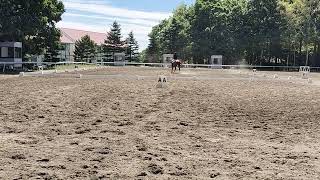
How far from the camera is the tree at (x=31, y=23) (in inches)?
1876

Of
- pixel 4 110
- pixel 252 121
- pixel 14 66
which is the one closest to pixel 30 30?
pixel 14 66

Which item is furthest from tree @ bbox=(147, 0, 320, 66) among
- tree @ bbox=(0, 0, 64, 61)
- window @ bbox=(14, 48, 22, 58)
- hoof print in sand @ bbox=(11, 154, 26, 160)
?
hoof print in sand @ bbox=(11, 154, 26, 160)

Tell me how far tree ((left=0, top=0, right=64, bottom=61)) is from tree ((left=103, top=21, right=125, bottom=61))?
4320 cm

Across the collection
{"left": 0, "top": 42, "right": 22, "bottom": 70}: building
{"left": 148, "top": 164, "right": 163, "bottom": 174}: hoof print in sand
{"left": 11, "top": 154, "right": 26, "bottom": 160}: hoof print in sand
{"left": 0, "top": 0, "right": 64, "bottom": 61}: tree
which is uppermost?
{"left": 0, "top": 0, "right": 64, "bottom": 61}: tree

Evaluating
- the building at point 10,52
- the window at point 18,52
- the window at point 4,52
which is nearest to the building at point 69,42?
the window at point 18,52

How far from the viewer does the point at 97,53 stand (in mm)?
99188

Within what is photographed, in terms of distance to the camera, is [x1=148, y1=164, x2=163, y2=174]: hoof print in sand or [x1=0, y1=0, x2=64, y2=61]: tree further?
[x1=0, y1=0, x2=64, y2=61]: tree

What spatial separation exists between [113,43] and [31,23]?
53.7m

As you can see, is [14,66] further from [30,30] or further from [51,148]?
[51,148]

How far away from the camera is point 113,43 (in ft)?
337

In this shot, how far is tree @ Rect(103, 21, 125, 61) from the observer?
101875mm

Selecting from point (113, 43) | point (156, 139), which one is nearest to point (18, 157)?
point (156, 139)

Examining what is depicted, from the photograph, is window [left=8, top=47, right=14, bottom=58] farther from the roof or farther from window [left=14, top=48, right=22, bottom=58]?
the roof

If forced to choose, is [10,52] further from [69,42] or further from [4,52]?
[69,42]
